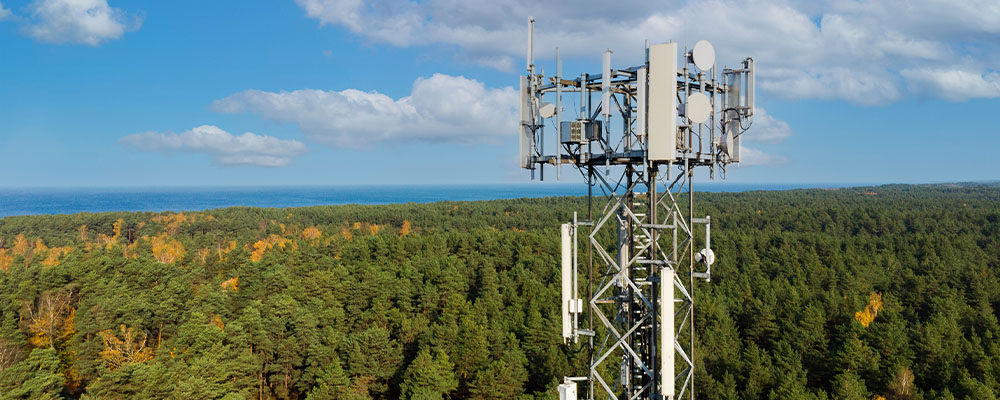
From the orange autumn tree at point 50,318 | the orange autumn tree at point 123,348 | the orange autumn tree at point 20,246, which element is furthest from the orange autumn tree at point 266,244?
the orange autumn tree at point 123,348

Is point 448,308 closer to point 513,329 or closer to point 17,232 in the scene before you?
point 513,329

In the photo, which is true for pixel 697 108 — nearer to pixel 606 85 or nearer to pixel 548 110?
pixel 606 85

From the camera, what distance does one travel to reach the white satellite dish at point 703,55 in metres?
10.6

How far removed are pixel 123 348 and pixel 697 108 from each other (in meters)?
41.5

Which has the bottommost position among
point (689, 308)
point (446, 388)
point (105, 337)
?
point (446, 388)

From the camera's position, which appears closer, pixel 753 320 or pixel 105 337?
pixel 105 337

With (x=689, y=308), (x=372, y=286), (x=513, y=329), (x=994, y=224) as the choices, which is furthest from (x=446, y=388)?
(x=994, y=224)

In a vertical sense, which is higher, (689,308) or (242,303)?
(689,308)

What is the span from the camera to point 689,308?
10641mm

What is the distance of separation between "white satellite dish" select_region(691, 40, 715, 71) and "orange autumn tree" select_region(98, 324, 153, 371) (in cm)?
3531

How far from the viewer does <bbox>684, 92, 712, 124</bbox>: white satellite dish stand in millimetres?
10492

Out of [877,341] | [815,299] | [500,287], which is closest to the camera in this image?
[877,341]

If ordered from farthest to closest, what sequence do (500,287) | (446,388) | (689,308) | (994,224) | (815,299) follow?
(994,224) → (500,287) → (815,299) → (446,388) → (689,308)

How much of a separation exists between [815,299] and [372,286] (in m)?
38.8
